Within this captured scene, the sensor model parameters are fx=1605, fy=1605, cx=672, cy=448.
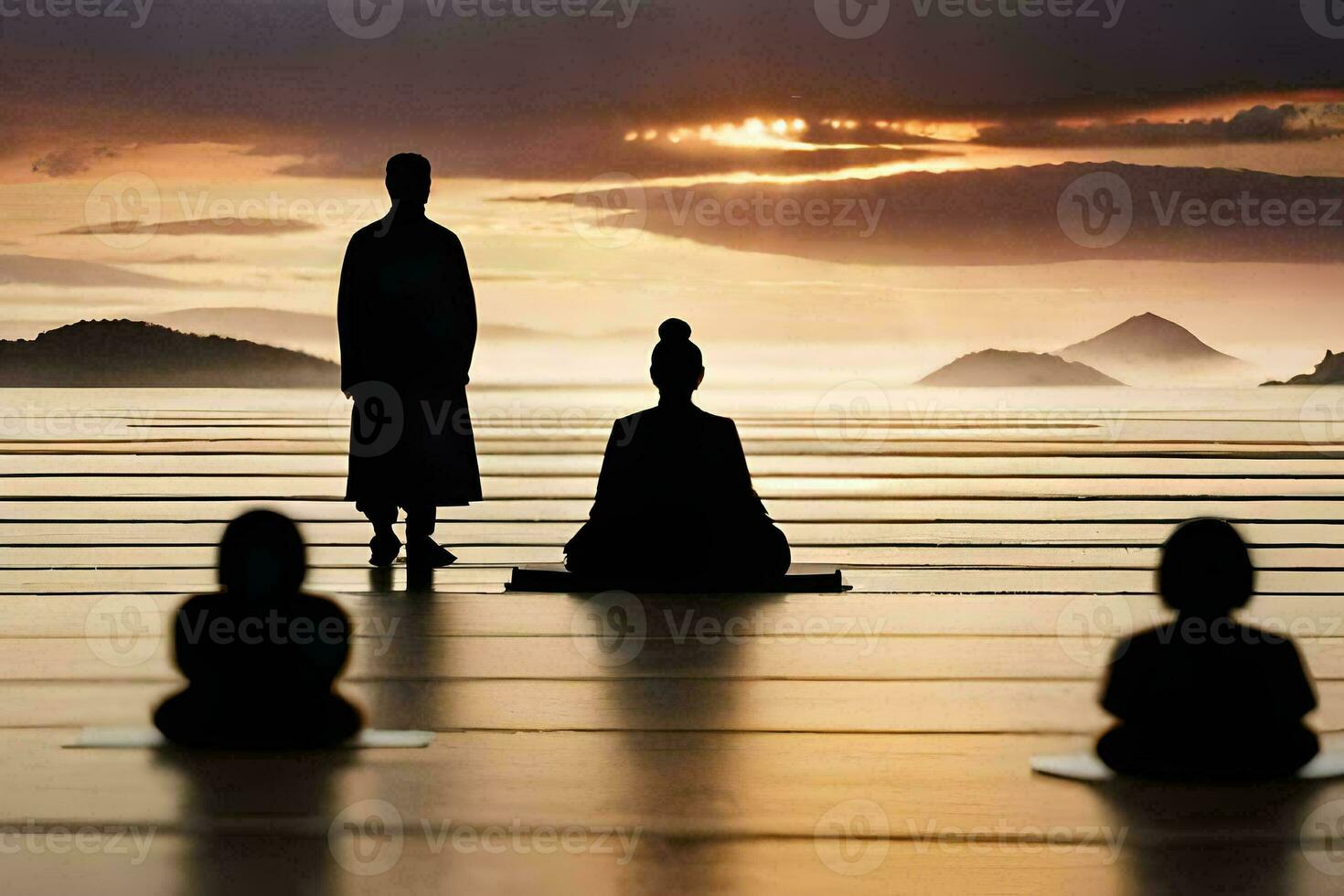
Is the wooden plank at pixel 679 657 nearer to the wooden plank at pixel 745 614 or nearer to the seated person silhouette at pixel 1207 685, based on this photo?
the wooden plank at pixel 745 614

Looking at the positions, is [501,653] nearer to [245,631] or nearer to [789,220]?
[245,631]

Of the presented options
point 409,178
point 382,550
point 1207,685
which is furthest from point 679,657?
point 409,178

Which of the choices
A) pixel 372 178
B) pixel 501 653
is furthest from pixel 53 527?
pixel 372 178

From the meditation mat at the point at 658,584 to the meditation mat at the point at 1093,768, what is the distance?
183 cm

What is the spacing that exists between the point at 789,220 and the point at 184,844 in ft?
65.2

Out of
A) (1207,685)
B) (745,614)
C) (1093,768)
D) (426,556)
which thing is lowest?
(1093,768)

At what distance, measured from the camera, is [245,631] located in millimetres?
2344

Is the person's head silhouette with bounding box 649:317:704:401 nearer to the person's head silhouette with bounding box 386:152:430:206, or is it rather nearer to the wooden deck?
the wooden deck

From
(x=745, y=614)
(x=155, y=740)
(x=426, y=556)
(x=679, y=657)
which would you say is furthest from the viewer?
(x=426, y=556)

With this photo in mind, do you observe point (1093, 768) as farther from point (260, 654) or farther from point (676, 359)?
point (676, 359)

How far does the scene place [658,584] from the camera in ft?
14.0

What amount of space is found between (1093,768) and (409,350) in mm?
2864

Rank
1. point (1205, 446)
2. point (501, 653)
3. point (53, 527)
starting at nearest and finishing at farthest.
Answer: point (501, 653), point (53, 527), point (1205, 446)

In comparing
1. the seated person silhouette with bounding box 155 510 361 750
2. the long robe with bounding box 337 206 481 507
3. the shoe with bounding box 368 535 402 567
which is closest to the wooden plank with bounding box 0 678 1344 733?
the seated person silhouette with bounding box 155 510 361 750
